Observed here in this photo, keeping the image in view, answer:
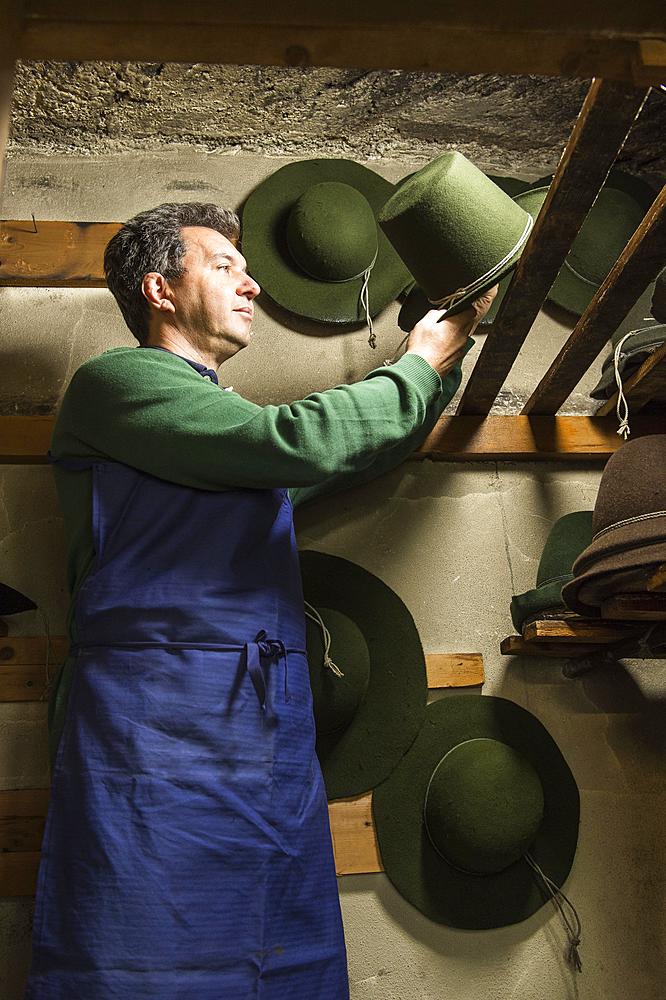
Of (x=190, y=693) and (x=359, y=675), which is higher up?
(x=190, y=693)

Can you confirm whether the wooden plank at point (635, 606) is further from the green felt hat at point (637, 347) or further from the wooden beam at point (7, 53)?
the wooden beam at point (7, 53)

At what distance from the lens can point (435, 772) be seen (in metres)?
2.12

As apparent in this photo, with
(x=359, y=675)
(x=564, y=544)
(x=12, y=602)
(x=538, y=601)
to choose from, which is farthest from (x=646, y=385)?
(x=12, y=602)

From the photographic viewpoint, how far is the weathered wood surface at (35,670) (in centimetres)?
213

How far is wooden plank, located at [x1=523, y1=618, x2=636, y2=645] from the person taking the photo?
1.95m

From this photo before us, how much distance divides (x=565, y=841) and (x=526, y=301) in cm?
125

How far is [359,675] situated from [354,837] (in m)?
0.37

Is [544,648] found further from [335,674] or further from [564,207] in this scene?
[564,207]

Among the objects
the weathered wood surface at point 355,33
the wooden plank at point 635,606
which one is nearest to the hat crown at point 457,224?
the weathered wood surface at point 355,33

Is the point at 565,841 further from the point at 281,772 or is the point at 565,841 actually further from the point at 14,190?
the point at 14,190

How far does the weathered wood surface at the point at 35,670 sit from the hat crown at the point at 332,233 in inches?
42.1

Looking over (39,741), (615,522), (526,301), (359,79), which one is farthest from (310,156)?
(39,741)

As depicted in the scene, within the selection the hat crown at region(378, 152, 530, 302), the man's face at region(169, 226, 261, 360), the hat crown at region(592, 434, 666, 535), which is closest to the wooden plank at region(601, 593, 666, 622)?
the hat crown at region(592, 434, 666, 535)

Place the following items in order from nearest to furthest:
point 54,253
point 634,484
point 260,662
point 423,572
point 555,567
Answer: point 260,662
point 634,484
point 555,567
point 423,572
point 54,253
